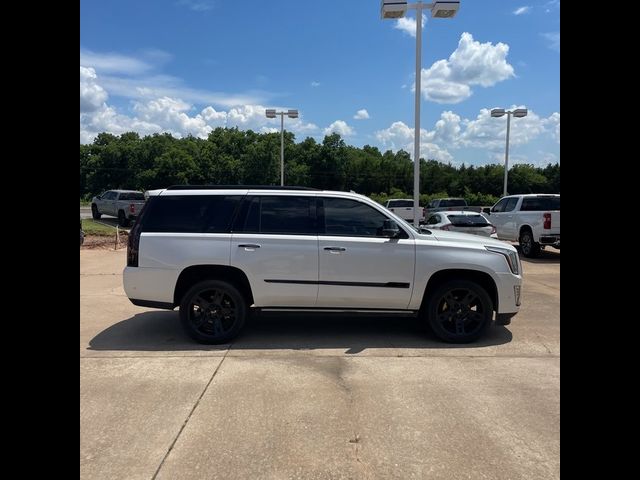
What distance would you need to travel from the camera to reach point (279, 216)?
585 cm

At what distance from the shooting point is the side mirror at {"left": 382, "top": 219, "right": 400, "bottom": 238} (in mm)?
5695

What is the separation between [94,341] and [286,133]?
6352cm

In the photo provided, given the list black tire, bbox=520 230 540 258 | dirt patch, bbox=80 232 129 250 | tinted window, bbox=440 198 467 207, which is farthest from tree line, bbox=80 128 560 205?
black tire, bbox=520 230 540 258

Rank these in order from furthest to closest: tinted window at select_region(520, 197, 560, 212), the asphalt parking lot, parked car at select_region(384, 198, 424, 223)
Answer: parked car at select_region(384, 198, 424, 223)
tinted window at select_region(520, 197, 560, 212)
the asphalt parking lot

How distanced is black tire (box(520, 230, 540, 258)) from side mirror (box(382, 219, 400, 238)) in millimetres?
9848

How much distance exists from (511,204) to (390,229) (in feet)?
36.9

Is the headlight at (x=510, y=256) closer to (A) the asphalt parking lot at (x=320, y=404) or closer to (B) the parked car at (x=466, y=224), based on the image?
(A) the asphalt parking lot at (x=320, y=404)

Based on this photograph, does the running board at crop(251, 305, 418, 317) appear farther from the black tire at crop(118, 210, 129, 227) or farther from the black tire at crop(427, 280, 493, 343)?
the black tire at crop(118, 210, 129, 227)

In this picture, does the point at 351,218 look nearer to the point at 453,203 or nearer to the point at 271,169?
the point at 453,203

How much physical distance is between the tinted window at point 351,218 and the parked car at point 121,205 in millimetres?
21263

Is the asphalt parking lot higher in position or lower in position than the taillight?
lower

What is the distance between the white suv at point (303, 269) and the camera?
5625 mm
